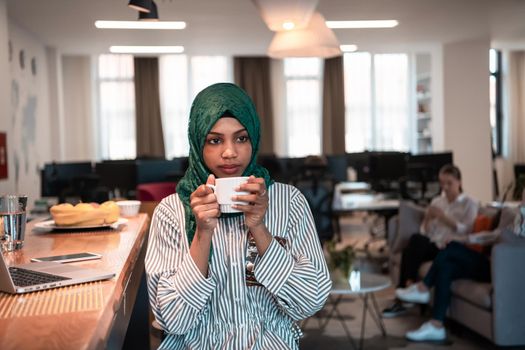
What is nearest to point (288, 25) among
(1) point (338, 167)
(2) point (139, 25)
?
(2) point (139, 25)

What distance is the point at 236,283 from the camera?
5.78 feet

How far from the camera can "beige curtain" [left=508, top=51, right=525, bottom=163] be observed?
1352 cm

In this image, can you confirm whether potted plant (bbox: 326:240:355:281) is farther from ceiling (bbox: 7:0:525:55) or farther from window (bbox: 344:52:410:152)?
window (bbox: 344:52:410:152)

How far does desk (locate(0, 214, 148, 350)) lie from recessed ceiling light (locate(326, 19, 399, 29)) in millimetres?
7427

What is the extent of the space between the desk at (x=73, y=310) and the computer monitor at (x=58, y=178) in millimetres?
5205

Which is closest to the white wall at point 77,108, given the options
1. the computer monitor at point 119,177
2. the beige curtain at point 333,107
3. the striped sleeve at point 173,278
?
the beige curtain at point 333,107

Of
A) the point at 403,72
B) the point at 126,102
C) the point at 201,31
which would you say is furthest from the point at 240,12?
the point at 403,72

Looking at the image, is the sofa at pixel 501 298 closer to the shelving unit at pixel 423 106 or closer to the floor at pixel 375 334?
the floor at pixel 375 334

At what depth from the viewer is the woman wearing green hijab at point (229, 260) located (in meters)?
1.68

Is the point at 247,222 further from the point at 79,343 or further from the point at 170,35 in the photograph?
the point at 170,35

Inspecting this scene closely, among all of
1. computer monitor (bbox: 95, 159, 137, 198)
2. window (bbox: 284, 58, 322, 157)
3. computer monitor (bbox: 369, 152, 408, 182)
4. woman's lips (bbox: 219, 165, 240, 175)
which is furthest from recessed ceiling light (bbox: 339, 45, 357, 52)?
woman's lips (bbox: 219, 165, 240, 175)

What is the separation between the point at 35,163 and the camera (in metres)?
9.78

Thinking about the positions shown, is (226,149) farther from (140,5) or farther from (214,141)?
(140,5)

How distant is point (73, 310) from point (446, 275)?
12.7ft
